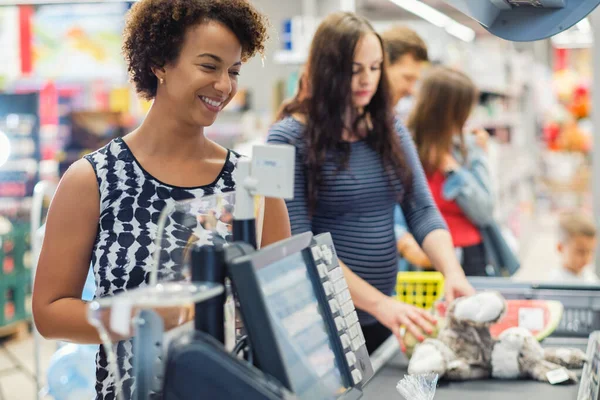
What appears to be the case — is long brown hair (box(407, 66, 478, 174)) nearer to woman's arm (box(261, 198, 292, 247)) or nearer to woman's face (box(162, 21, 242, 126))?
woman's arm (box(261, 198, 292, 247))

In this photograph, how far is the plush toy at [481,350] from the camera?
1.88 m

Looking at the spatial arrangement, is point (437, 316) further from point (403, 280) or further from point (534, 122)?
point (534, 122)

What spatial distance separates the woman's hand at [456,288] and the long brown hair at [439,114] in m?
1.58

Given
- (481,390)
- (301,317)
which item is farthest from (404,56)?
(301,317)

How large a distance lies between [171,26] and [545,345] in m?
1.43

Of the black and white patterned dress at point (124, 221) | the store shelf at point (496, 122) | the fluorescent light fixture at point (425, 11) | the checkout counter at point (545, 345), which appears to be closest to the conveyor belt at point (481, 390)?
the checkout counter at point (545, 345)

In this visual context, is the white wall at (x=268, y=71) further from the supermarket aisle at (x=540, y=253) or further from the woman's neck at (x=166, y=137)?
the woman's neck at (x=166, y=137)

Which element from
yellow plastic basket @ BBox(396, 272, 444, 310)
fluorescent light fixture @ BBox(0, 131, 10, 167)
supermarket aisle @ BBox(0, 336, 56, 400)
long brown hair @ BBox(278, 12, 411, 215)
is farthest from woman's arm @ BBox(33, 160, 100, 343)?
fluorescent light fixture @ BBox(0, 131, 10, 167)

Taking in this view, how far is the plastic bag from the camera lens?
1.51 m

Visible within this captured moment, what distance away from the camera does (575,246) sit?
4.87 metres

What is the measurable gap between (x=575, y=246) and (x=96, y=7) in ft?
17.3

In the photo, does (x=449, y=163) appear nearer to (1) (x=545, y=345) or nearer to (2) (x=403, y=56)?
(2) (x=403, y=56)

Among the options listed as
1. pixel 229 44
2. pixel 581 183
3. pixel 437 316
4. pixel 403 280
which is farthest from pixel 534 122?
pixel 229 44

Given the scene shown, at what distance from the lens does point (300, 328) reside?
3.78 feet
